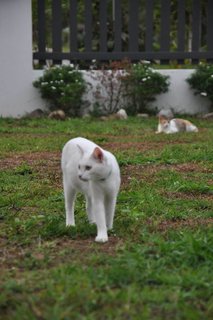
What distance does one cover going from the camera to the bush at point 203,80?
1334cm

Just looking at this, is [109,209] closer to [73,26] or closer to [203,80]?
[203,80]

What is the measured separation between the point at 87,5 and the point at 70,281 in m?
11.0

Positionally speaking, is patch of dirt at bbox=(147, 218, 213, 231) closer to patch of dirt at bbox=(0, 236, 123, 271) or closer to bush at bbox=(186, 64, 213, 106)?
patch of dirt at bbox=(0, 236, 123, 271)

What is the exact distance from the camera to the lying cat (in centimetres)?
1071

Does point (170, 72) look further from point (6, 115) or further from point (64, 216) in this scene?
point (64, 216)

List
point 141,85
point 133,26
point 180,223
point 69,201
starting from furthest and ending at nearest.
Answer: point 133,26 < point 141,85 < point 180,223 < point 69,201

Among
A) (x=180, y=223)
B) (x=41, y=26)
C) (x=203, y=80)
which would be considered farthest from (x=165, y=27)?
(x=180, y=223)

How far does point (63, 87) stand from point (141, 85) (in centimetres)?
167

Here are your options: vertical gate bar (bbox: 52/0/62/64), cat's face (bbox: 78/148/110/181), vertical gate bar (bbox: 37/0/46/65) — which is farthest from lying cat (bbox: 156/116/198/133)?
cat's face (bbox: 78/148/110/181)

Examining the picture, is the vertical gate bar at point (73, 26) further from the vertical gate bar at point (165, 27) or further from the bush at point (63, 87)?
the vertical gate bar at point (165, 27)

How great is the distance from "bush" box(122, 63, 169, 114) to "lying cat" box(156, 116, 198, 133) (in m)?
2.40

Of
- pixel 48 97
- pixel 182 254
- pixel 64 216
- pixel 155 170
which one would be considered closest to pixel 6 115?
pixel 48 97

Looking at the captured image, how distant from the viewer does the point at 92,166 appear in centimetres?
428

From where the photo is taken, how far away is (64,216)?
528 centimetres
